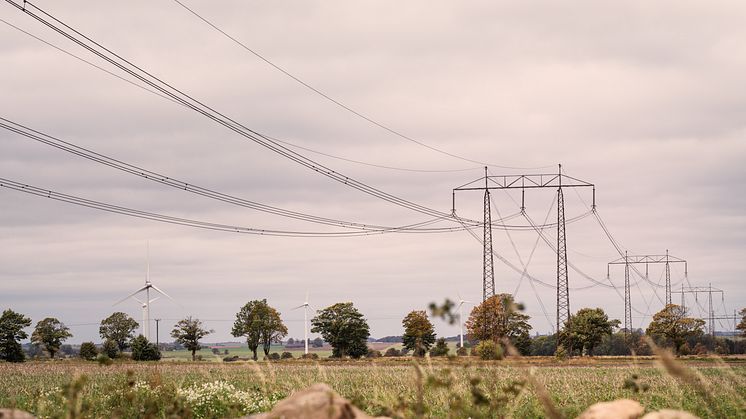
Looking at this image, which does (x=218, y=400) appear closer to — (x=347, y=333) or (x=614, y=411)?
(x=614, y=411)

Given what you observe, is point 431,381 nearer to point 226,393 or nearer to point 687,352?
point 226,393

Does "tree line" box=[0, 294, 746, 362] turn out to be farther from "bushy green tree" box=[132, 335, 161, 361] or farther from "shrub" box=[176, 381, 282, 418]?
"shrub" box=[176, 381, 282, 418]

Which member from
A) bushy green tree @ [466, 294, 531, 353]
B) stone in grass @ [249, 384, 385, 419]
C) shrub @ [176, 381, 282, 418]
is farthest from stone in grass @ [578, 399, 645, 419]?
bushy green tree @ [466, 294, 531, 353]

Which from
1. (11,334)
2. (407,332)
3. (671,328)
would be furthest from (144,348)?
(671,328)

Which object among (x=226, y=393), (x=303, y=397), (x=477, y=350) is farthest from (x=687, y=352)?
(x=303, y=397)

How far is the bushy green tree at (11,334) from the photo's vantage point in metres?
143

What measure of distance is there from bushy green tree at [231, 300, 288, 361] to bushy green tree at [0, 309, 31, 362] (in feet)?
145

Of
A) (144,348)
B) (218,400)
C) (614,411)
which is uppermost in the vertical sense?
(614,411)

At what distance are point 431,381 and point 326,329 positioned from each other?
5884 inches

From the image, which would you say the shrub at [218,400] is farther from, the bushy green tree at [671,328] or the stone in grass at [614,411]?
the bushy green tree at [671,328]

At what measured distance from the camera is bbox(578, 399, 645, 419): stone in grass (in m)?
17.5

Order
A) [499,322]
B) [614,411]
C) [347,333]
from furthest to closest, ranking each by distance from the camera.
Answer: [347,333], [499,322], [614,411]

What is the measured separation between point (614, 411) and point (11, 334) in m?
148

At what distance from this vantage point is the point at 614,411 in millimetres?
17844
